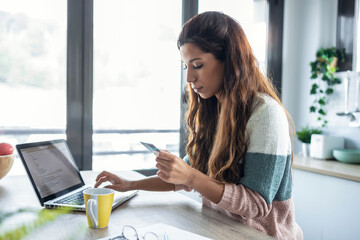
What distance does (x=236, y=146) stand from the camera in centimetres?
101

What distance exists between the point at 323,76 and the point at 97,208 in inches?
83.3

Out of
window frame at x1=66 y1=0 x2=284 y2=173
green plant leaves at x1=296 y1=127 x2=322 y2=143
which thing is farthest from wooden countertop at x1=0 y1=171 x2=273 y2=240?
green plant leaves at x1=296 y1=127 x2=322 y2=143

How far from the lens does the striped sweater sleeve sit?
914 millimetres

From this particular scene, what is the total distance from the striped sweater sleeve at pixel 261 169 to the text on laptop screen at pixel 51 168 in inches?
22.1

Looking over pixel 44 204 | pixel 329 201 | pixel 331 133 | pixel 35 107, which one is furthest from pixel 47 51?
pixel 331 133

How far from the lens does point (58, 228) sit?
815 millimetres

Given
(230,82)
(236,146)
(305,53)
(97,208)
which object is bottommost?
(97,208)

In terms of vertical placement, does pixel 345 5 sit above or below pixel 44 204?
above

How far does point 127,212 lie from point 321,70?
2.07 meters

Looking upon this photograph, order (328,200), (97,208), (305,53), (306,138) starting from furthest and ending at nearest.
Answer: (305,53)
(306,138)
(328,200)
(97,208)

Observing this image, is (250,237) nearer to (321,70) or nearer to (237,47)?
(237,47)

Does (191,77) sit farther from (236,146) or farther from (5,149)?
(5,149)

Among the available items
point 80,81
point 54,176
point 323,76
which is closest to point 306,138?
point 323,76

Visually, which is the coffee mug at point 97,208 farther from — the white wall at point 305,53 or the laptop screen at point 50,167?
the white wall at point 305,53
